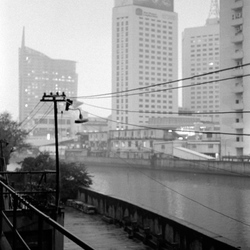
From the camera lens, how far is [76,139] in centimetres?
10950

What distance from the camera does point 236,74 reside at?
60156 millimetres

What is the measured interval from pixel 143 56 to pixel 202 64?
1579 inches

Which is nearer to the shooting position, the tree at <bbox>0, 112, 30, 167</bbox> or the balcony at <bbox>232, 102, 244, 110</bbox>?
the tree at <bbox>0, 112, 30, 167</bbox>

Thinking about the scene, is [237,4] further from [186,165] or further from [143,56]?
[143,56]

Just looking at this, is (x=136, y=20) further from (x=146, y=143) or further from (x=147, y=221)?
(x=147, y=221)

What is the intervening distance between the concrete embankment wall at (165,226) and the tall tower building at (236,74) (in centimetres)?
4246

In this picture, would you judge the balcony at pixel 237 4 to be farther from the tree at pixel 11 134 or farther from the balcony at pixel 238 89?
the tree at pixel 11 134

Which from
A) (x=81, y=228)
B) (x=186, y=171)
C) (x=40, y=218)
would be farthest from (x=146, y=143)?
(x=40, y=218)

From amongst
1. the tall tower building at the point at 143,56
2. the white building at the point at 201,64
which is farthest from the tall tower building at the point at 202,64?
the tall tower building at the point at 143,56

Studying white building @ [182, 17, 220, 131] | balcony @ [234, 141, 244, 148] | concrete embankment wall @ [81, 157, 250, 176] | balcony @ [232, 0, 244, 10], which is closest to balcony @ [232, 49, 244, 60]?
balcony @ [232, 0, 244, 10]

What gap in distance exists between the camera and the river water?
2162 cm

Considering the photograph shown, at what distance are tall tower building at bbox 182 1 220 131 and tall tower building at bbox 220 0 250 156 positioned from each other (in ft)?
339

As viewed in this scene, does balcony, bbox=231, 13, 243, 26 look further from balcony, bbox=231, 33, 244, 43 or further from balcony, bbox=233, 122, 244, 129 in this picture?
balcony, bbox=233, 122, 244, 129

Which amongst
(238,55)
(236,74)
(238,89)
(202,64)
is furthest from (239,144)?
(202,64)
